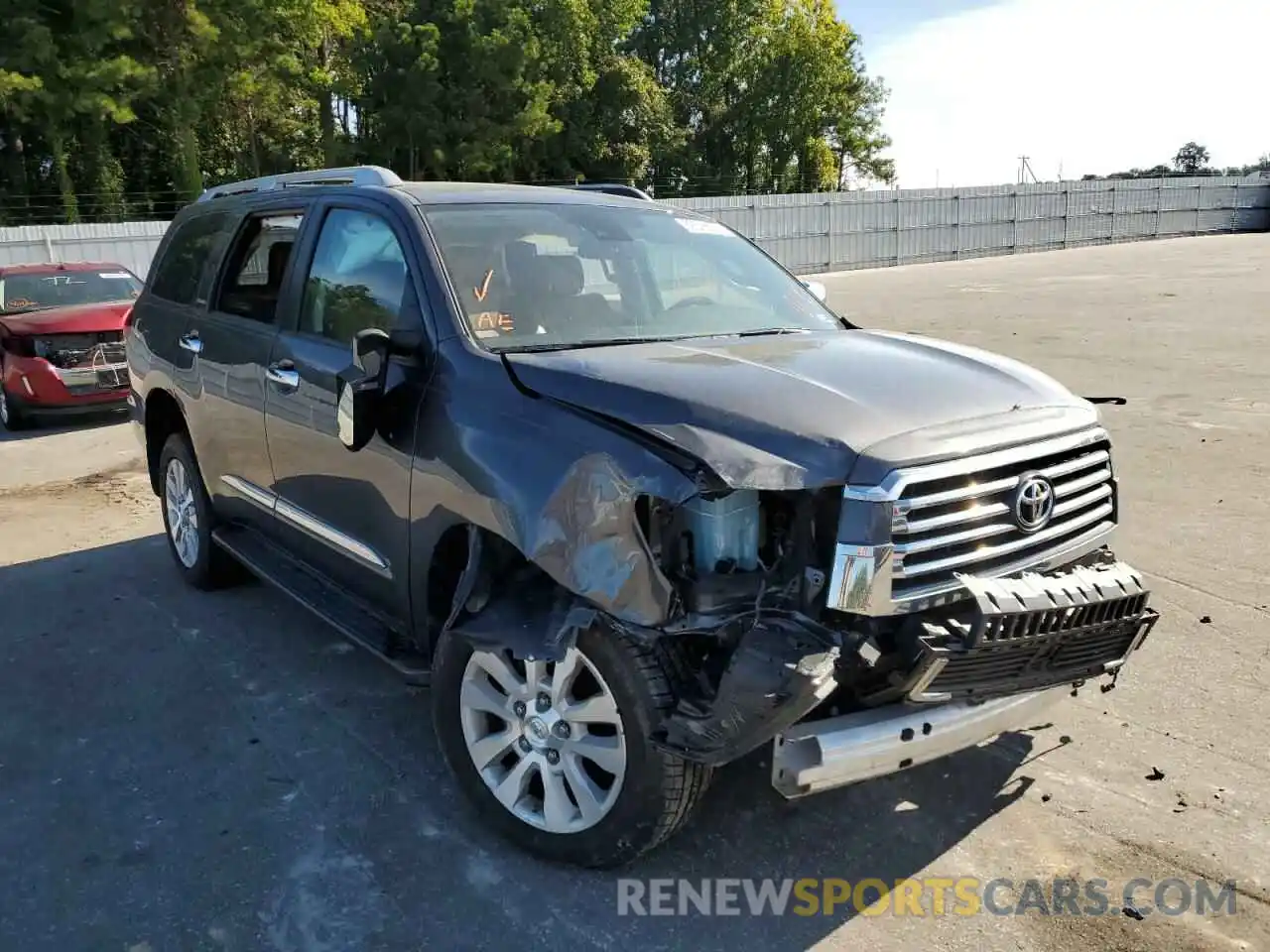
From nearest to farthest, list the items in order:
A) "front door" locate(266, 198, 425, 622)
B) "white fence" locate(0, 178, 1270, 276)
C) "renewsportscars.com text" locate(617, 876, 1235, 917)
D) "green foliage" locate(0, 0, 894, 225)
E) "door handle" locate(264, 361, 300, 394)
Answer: "renewsportscars.com text" locate(617, 876, 1235, 917) < "front door" locate(266, 198, 425, 622) < "door handle" locate(264, 361, 300, 394) < "white fence" locate(0, 178, 1270, 276) < "green foliage" locate(0, 0, 894, 225)

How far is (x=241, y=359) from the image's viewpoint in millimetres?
4668

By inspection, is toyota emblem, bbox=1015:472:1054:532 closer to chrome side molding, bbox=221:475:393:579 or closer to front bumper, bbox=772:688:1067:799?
front bumper, bbox=772:688:1067:799

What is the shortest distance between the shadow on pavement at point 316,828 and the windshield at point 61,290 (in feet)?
25.5

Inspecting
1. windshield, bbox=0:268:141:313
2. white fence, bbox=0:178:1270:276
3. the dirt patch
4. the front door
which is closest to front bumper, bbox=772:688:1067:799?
the front door

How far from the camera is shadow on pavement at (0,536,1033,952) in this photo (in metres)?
2.91

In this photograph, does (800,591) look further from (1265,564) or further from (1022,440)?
(1265,564)

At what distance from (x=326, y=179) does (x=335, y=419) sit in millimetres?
1239

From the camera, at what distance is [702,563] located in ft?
9.34

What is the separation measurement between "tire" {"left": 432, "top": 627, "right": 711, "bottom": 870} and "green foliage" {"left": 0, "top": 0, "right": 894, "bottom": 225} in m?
32.3

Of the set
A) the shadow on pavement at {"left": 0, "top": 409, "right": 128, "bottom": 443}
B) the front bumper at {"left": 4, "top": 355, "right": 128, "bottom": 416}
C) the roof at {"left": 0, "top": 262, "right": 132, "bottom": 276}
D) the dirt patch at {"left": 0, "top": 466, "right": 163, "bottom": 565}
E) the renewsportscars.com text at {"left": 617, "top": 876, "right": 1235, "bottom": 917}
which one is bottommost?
the renewsportscars.com text at {"left": 617, "top": 876, "right": 1235, "bottom": 917}

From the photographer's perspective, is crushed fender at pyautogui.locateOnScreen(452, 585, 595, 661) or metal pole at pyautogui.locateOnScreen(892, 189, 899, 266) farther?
metal pole at pyautogui.locateOnScreen(892, 189, 899, 266)

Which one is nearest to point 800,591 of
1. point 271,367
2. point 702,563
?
point 702,563

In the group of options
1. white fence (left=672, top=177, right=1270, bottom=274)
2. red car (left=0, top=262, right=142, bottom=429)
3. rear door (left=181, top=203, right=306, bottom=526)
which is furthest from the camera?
white fence (left=672, top=177, right=1270, bottom=274)

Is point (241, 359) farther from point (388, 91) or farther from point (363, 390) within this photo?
point (388, 91)
